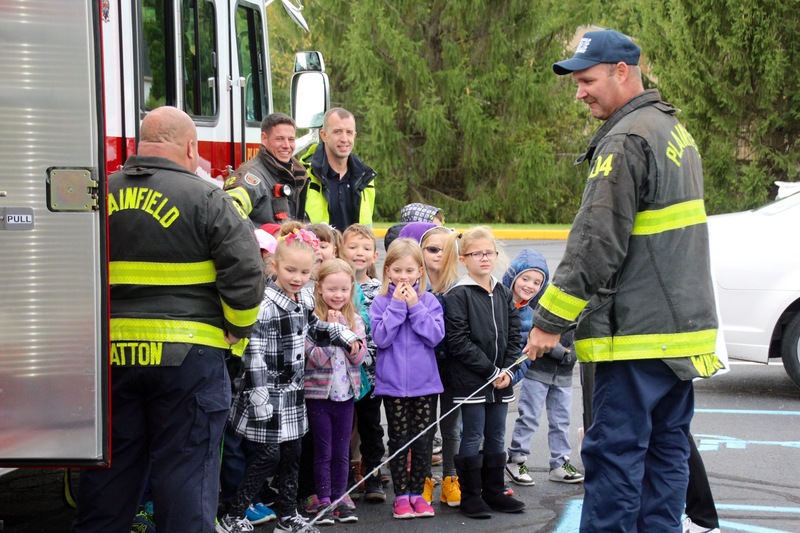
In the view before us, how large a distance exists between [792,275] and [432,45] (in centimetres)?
2011

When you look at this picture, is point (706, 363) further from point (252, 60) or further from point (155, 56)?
point (252, 60)

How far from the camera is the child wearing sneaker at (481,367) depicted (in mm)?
6055

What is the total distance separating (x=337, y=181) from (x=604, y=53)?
343 centimetres

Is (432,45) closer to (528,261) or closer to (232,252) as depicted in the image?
(528,261)

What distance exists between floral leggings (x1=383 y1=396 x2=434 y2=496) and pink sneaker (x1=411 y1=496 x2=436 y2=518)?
43mm

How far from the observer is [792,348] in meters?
8.49

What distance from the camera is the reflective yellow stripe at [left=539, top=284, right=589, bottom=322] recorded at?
4.53 m

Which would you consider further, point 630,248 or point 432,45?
point 432,45

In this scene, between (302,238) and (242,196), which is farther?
(242,196)

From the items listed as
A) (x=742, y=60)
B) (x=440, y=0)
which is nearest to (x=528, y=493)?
(x=742, y=60)

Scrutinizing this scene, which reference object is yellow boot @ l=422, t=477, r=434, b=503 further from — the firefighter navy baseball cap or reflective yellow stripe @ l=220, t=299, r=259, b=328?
the firefighter navy baseball cap

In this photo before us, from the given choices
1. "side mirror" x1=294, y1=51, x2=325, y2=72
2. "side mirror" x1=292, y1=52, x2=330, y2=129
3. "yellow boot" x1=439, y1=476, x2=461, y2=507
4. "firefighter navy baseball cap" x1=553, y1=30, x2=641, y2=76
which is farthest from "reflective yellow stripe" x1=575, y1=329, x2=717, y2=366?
"side mirror" x1=294, y1=51, x2=325, y2=72

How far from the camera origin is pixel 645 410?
4.56 meters

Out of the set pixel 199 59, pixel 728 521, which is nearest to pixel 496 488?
pixel 728 521
